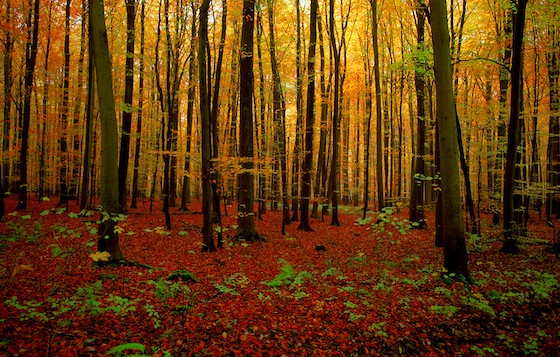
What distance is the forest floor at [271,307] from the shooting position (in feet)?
12.5

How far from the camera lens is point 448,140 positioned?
6.30 metres

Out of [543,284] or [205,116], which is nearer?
[543,284]

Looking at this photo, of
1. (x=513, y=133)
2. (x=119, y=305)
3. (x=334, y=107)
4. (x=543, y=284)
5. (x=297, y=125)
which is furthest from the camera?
(x=297, y=125)

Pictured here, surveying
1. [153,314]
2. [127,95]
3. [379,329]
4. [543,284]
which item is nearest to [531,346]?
[379,329]

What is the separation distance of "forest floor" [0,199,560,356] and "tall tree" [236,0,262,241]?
2.69 metres

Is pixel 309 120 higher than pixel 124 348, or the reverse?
pixel 309 120

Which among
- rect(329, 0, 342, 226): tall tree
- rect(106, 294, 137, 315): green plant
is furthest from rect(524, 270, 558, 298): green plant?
rect(329, 0, 342, 226): tall tree

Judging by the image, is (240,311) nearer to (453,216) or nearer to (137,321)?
(137,321)

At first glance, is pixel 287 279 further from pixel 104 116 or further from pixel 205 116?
pixel 104 116

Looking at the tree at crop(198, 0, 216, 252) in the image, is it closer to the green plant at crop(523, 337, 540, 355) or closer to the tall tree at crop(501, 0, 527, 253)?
the green plant at crop(523, 337, 540, 355)

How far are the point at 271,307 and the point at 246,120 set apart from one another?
7.20 metres

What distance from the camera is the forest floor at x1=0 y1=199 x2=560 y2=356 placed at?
150 inches

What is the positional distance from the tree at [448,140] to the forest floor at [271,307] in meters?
0.75

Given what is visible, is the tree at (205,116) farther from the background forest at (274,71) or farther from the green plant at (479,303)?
the green plant at (479,303)
